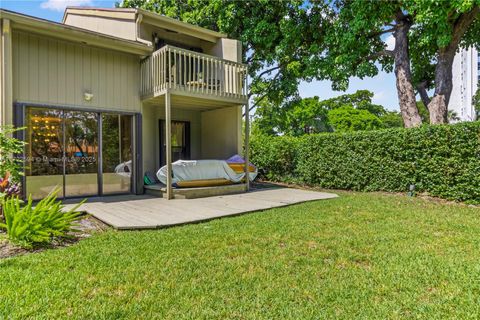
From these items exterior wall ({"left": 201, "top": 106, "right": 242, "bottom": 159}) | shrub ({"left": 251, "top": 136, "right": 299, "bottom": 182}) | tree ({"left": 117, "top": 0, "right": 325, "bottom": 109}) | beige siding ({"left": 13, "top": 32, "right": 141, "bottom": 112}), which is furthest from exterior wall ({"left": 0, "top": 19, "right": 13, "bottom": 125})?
tree ({"left": 117, "top": 0, "right": 325, "bottom": 109})

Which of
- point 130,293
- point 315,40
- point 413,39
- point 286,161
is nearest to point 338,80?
point 315,40

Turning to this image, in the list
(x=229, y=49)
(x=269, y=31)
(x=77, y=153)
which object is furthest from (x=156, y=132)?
(x=269, y=31)

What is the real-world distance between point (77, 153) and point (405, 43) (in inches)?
438

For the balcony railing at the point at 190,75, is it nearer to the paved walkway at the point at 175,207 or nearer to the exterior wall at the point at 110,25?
the exterior wall at the point at 110,25

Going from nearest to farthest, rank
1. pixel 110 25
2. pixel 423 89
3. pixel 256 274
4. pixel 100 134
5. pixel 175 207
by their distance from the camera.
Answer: pixel 256 274
pixel 175 207
pixel 100 134
pixel 110 25
pixel 423 89

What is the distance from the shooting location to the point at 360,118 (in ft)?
94.7

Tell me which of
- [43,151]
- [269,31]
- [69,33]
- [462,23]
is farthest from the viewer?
[269,31]

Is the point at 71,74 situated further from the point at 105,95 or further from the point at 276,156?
the point at 276,156

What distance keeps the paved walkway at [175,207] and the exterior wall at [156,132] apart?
5.74ft

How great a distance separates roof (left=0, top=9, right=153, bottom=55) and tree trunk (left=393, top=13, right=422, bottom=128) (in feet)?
27.6

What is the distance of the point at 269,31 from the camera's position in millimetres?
12906

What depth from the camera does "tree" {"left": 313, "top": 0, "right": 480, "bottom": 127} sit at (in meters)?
8.54

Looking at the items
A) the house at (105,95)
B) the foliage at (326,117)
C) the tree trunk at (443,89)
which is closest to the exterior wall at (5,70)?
the house at (105,95)

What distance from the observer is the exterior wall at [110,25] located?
29.1 feet
